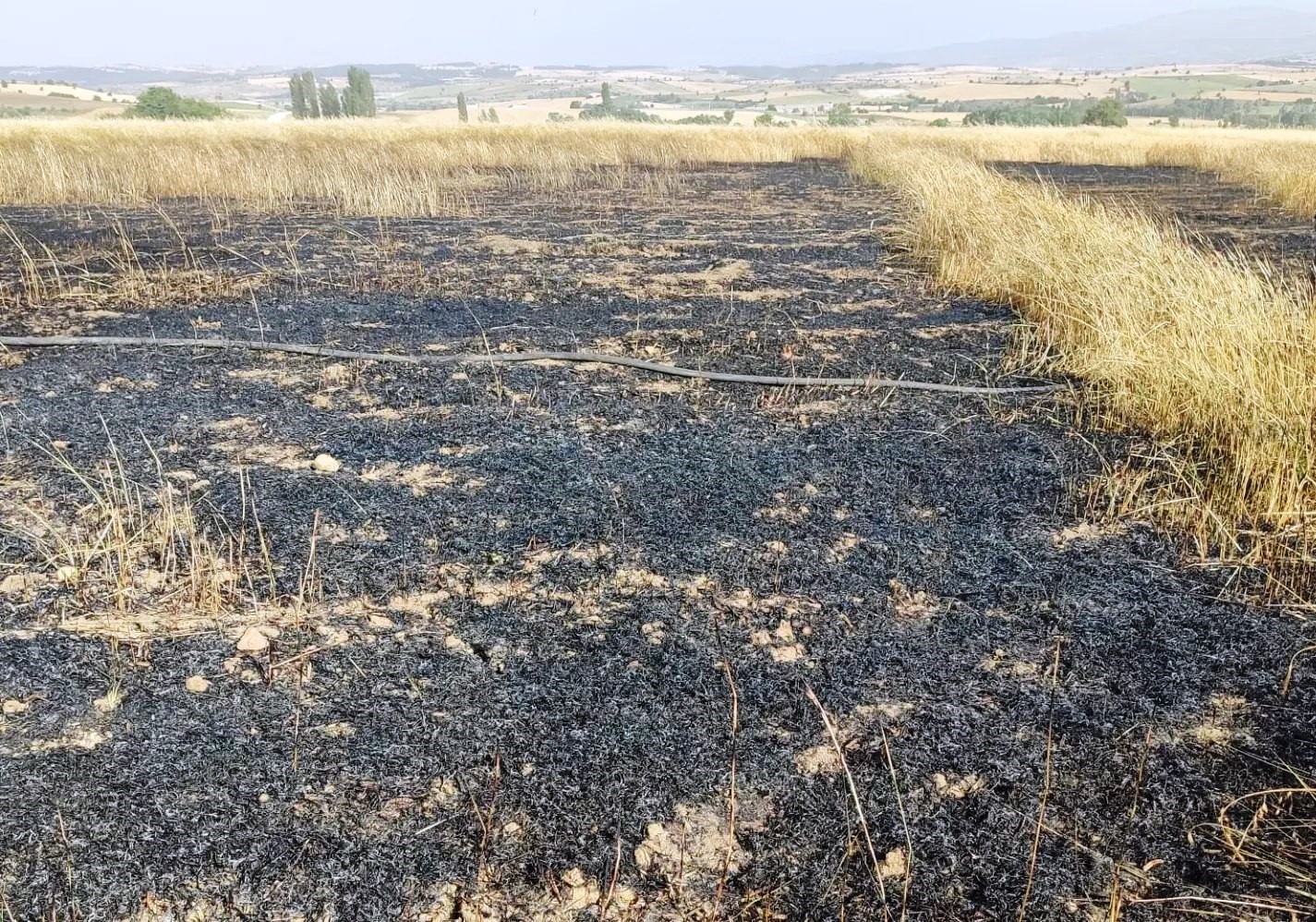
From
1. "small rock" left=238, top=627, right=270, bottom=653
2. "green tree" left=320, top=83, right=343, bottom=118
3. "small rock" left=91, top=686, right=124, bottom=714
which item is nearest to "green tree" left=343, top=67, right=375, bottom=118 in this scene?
"green tree" left=320, top=83, right=343, bottom=118

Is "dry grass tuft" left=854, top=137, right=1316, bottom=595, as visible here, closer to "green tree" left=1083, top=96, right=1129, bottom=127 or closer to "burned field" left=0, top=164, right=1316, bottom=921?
"burned field" left=0, top=164, right=1316, bottom=921

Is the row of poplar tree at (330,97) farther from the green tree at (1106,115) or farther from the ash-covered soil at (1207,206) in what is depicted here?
the ash-covered soil at (1207,206)

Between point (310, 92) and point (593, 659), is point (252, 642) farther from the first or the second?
point (310, 92)

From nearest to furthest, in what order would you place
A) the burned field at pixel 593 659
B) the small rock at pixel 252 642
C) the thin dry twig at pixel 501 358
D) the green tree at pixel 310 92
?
the burned field at pixel 593 659
the small rock at pixel 252 642
the thin dry twig at pixel 501 358
the green tree at pixel 310 92

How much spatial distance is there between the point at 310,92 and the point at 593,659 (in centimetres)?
3823

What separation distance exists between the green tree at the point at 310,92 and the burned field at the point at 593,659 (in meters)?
34.6

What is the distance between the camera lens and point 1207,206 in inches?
362

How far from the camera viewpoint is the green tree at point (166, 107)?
28.5m

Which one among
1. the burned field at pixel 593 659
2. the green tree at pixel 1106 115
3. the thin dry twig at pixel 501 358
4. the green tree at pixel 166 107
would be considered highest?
the green tree at pixel 166 107

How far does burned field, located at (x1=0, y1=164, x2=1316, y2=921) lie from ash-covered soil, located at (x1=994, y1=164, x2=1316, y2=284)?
283 centimetres

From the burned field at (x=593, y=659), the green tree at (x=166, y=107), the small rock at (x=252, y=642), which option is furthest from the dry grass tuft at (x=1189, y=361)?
the green tree at (x=166, y=107)

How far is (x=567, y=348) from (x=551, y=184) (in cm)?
729

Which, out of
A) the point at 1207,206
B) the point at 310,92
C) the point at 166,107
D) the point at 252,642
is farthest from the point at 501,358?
the point at 310,92

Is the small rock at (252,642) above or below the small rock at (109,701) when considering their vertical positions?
above
